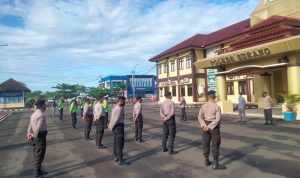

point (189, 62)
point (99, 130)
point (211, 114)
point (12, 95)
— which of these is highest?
point (189, 62)

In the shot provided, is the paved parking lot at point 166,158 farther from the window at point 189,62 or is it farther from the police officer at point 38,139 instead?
the window at point 189,62

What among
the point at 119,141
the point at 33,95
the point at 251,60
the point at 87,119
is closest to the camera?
the point at 119,141

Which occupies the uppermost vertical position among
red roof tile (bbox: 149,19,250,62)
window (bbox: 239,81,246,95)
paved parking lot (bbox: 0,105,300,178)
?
red roof tile (bbox: 149,19,250,62)

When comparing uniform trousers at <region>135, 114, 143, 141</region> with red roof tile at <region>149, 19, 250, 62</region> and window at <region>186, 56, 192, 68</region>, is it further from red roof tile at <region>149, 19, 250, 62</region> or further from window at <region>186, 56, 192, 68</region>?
window at <region>186, 56, 192, 68</region>

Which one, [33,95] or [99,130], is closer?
[99,130]

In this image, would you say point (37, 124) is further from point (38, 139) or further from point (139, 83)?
point (139, 83)

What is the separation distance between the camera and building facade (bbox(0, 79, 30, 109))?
205ft

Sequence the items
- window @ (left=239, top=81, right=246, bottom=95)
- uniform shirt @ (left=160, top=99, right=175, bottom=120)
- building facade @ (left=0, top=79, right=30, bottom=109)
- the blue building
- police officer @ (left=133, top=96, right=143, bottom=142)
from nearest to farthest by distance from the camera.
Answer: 1. uniform shirt @ (left=160, top=99, right=175, bottom=120)
2. police officer @ (left=133, top=96, right=143, bottom=142)
3. window @ (left=239, top=81, right=246, bottom=95)
4. building facade @ (left=0, top=79, right=30, bottom=109)
5. the blue building

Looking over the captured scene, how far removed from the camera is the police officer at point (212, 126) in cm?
762

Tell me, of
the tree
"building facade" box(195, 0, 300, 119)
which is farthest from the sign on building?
the tree

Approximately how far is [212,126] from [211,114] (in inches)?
11.9

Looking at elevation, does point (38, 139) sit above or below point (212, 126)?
below

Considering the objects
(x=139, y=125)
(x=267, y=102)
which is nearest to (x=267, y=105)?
(x=267, y=102)

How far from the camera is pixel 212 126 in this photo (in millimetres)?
7660
